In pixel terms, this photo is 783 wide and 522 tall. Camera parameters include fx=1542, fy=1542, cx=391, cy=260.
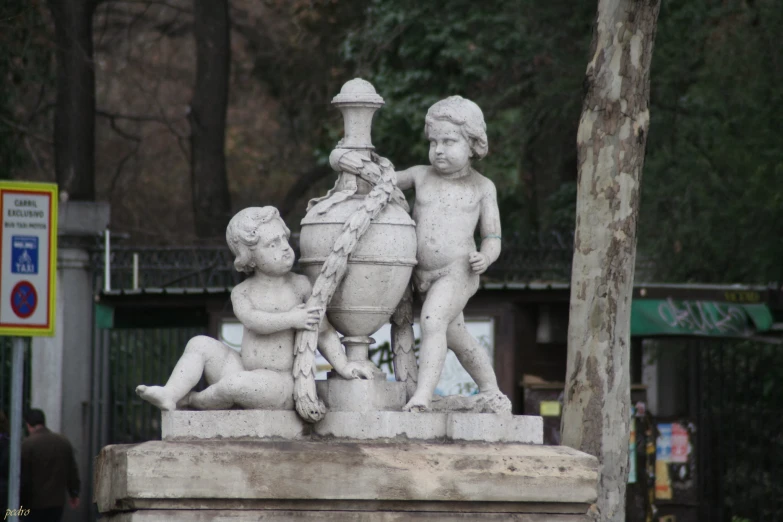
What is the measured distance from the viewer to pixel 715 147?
1443 centimetres

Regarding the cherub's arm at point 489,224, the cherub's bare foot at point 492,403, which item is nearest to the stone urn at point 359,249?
the cherub's arm at point 489,224

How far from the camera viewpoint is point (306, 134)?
2359cm

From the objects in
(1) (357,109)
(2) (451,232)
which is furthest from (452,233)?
(1) (357,109)

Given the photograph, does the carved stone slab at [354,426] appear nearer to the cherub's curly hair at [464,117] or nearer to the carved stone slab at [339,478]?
the carved stone slab at [339,478]

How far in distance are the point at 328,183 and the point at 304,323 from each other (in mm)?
15328

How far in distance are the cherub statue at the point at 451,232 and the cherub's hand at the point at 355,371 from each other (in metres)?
0.22

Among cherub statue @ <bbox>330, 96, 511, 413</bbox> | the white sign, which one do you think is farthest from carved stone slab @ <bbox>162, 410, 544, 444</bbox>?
the white sign

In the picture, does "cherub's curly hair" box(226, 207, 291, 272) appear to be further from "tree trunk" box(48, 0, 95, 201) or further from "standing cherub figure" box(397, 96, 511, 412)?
"tree trunk" box(48, 0, 95, 201)

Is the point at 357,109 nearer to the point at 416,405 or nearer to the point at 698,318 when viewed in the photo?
the point at 416,405

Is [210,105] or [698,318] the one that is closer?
[698,318]

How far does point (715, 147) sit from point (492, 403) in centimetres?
859

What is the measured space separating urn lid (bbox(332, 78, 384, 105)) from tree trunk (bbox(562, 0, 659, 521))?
3.01 m

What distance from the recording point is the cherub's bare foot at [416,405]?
6266mm

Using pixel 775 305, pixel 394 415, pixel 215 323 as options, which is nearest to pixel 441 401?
pixel 394 415
